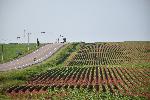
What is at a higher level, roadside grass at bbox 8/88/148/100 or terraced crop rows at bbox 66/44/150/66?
terraced crop rows at bbox 66/44/150/66

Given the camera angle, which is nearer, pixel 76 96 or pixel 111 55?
pixel 76 96

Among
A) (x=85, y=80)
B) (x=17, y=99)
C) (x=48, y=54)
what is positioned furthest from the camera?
(x=48, y=54)

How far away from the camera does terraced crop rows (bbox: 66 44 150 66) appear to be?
74.7 m

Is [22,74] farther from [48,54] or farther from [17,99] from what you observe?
[48,54]

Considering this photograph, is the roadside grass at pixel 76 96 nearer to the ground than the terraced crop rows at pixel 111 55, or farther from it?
nearer to the ground

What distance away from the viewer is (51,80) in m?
47.9

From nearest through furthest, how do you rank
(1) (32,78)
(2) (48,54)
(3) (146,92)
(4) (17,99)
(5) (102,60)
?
1. (4) (17,99)
2. (3) (146,92)
3. (1) (32,78)
4. (5) (102,60)
5. (2) (48,54)

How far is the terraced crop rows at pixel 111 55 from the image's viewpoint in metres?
74.7

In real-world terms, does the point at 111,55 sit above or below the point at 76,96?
above

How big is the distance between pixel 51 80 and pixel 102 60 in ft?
104

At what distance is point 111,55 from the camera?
85812 mm

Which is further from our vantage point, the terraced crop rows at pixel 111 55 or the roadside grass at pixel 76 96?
the terraced crop rows at pixel 111 55

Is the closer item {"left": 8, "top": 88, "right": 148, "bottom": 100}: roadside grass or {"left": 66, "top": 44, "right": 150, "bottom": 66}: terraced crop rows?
{"left": 8, "top": 88, "right": 148, "bottom": 100}: roadside grass

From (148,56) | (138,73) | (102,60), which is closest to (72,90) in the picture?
(138,73)
